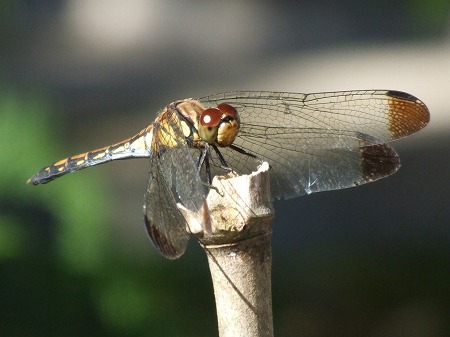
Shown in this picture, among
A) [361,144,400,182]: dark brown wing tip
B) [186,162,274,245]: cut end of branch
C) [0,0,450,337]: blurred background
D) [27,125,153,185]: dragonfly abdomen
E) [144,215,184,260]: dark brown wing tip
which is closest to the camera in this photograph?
[186,162,274,245]: cut end of branch

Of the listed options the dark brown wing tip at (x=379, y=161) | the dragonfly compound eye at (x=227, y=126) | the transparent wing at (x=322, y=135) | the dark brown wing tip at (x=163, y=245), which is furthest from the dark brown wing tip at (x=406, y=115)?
the dark brown wing tip at (x=163, y=245)

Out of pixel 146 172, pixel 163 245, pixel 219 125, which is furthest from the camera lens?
pixel 146 172

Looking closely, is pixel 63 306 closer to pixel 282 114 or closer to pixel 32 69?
pixel 282 114

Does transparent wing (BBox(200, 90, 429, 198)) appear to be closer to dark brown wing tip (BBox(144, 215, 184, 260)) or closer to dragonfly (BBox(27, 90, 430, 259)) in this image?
dragonfly (BBox(27, 90, 430, 259))

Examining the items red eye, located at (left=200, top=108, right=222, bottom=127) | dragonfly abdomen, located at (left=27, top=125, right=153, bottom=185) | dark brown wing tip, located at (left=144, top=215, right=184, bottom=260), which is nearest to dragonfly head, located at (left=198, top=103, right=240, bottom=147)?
red eye, located at (left=200, top=108, right=222, bottom=127)

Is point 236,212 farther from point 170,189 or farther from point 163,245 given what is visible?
point 170,189

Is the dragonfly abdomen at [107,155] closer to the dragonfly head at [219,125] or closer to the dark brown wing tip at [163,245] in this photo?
the dragonfly head at [219,125]

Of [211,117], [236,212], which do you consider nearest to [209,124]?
[211,117]
